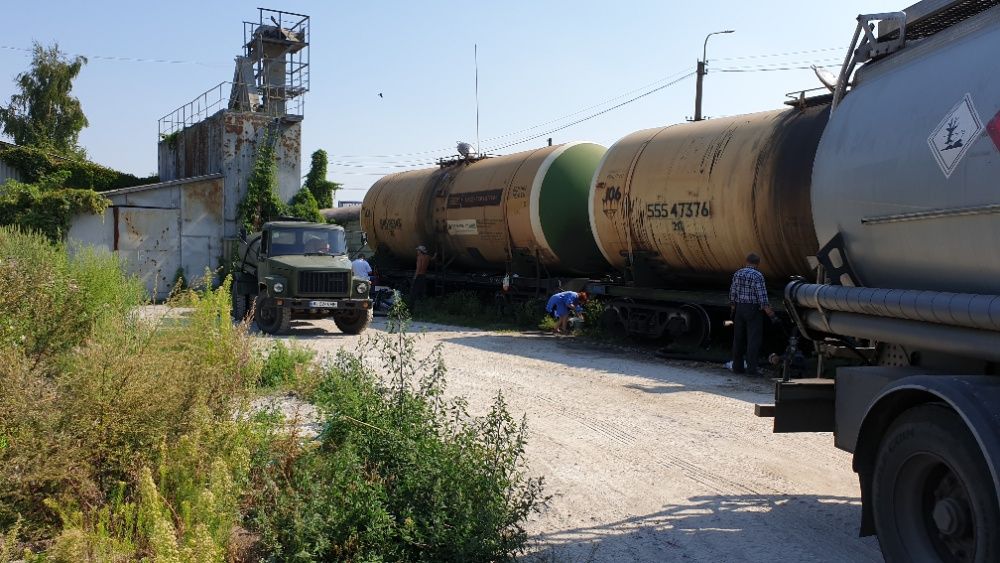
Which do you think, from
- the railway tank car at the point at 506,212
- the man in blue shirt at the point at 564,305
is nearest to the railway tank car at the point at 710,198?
the man in blue shirt at the point at 564,305

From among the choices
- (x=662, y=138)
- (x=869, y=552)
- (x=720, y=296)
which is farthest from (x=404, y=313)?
(x=662, y=138)

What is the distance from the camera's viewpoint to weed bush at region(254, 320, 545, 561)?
434cm

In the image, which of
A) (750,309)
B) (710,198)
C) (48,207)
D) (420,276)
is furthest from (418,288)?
(48,207)

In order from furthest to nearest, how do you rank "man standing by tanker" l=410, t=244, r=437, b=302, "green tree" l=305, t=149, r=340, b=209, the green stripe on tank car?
"green tree" l=305, t=149, r=340, b=209, "man standing by tanker" l=410, t=244, r=437, b=302, the green stripe on tank car

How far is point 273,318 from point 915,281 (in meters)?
13.1

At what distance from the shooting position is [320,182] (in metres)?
33.1

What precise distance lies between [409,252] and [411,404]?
17.8 metres

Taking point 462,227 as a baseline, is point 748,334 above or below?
below

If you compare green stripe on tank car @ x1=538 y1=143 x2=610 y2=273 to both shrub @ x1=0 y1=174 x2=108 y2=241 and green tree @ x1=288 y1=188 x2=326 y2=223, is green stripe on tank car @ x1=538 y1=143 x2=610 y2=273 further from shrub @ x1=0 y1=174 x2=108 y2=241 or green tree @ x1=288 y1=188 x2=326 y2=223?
shrub @ x1=0 y1=174 x2=108 y2=241

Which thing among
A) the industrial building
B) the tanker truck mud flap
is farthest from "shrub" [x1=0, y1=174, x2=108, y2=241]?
the tanker truck mud flap

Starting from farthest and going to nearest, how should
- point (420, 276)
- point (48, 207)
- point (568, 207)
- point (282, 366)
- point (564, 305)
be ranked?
1. point (48, 207)
2. point (420, 276)
3. point (568, 207)
4. point (564, 305)
5. point (282, 366)

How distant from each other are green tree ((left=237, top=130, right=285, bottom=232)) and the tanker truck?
2532 centimetres

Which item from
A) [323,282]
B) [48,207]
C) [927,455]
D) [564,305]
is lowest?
[564,305]

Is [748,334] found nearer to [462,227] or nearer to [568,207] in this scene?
[568,207]
